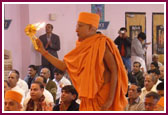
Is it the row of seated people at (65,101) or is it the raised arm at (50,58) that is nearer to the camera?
the raised arm at (50,58)

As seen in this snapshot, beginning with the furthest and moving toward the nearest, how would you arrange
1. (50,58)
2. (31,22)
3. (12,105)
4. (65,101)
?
(31,22) < (65,101) < (12,105) < (50,58)

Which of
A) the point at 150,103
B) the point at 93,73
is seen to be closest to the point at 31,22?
the point at 150,103

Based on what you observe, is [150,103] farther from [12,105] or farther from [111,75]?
[12,105]

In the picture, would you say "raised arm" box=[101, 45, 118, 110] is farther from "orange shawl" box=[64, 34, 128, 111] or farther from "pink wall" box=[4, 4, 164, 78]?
"pink wall" box=[4, 4, 164, 78]

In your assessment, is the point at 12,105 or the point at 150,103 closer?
the point at 12,105

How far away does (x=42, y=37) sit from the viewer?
9195mm

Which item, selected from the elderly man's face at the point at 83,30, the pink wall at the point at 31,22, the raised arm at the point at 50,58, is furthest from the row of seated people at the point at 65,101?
the pink wall at the point at 31,22

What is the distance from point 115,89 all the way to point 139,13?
8.57 meters

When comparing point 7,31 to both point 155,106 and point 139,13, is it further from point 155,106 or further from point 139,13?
point 155,106

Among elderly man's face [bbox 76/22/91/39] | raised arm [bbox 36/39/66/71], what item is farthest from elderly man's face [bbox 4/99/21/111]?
elderly man's face [bbox 76/22/91/39]

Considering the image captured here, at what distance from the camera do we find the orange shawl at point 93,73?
3318 millimetres

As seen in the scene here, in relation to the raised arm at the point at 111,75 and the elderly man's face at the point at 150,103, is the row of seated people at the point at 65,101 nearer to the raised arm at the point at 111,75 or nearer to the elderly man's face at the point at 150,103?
the elderly man's face at the point at 150,103

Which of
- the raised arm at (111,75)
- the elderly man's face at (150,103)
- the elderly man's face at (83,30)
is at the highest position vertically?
the elderly man's face at (83,30)

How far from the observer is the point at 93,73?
331cm
